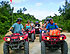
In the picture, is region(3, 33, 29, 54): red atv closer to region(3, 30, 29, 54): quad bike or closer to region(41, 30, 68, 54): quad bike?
region(3, 30, 29, 54): quad bike

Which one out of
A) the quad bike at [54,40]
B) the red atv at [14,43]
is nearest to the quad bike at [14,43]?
the red atv at [14,43]

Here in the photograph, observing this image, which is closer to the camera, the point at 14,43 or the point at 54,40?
the point at 54,40

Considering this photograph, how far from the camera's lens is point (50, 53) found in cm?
573

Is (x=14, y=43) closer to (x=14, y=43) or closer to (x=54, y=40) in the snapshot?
(x=14, y=43)

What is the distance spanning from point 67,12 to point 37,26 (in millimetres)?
13034

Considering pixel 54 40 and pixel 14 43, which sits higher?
pixel 54 40

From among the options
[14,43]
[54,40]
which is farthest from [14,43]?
[54,40]

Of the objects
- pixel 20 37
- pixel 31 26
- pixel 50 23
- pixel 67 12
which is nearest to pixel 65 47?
pixel 50 23

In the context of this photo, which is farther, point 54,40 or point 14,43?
point 14,43

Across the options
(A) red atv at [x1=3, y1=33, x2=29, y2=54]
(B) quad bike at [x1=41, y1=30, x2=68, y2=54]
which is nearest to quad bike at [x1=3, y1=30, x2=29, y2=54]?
(A) red atv at [x1=3, y1=33, x2=29, y2=54]

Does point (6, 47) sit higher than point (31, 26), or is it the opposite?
point (31, 26)

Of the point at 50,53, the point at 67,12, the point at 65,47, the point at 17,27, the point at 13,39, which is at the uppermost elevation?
the point at 67,12

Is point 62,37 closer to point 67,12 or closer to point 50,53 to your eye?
point 50,53

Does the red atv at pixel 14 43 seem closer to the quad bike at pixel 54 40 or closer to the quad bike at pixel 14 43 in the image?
the quad bike at pixel 14 43
